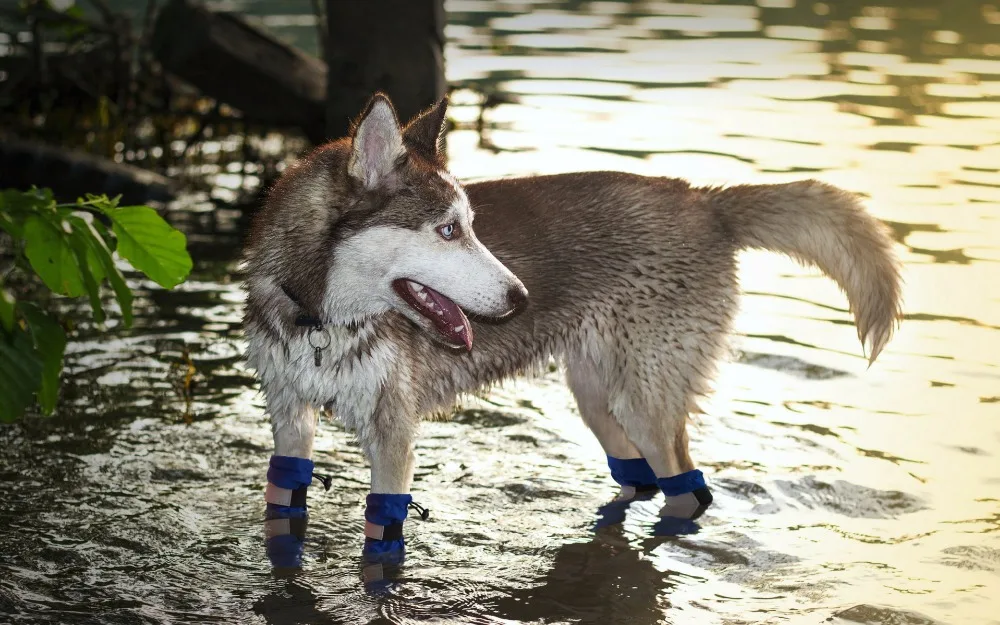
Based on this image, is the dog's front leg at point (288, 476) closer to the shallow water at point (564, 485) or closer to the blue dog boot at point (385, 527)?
the shallow water at point (564, 485)

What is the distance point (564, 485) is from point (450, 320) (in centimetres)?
159

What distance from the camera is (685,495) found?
5770 millimetres

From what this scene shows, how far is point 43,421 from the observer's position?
6676 millimetres

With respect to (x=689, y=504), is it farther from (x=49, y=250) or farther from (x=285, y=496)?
(x=49, y=250)

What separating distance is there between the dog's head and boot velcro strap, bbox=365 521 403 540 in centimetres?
87

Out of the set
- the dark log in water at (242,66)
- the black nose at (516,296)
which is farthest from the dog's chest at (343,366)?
the dark log in water at (242,66)

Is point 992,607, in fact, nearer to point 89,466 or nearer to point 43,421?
point 89,466

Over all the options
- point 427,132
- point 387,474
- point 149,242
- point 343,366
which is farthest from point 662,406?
point 149,242

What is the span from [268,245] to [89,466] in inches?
73.7

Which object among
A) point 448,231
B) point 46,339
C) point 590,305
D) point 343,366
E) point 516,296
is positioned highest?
point 46,339

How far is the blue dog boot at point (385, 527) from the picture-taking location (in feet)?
17.0

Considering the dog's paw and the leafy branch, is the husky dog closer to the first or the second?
the dog's paw

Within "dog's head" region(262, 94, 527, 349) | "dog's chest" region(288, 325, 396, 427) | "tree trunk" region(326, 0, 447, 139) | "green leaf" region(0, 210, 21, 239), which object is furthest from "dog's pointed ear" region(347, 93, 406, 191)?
"tree trunk" region(326, 0, 447, 139)

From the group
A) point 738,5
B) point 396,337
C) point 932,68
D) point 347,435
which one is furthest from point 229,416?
point 738,5
